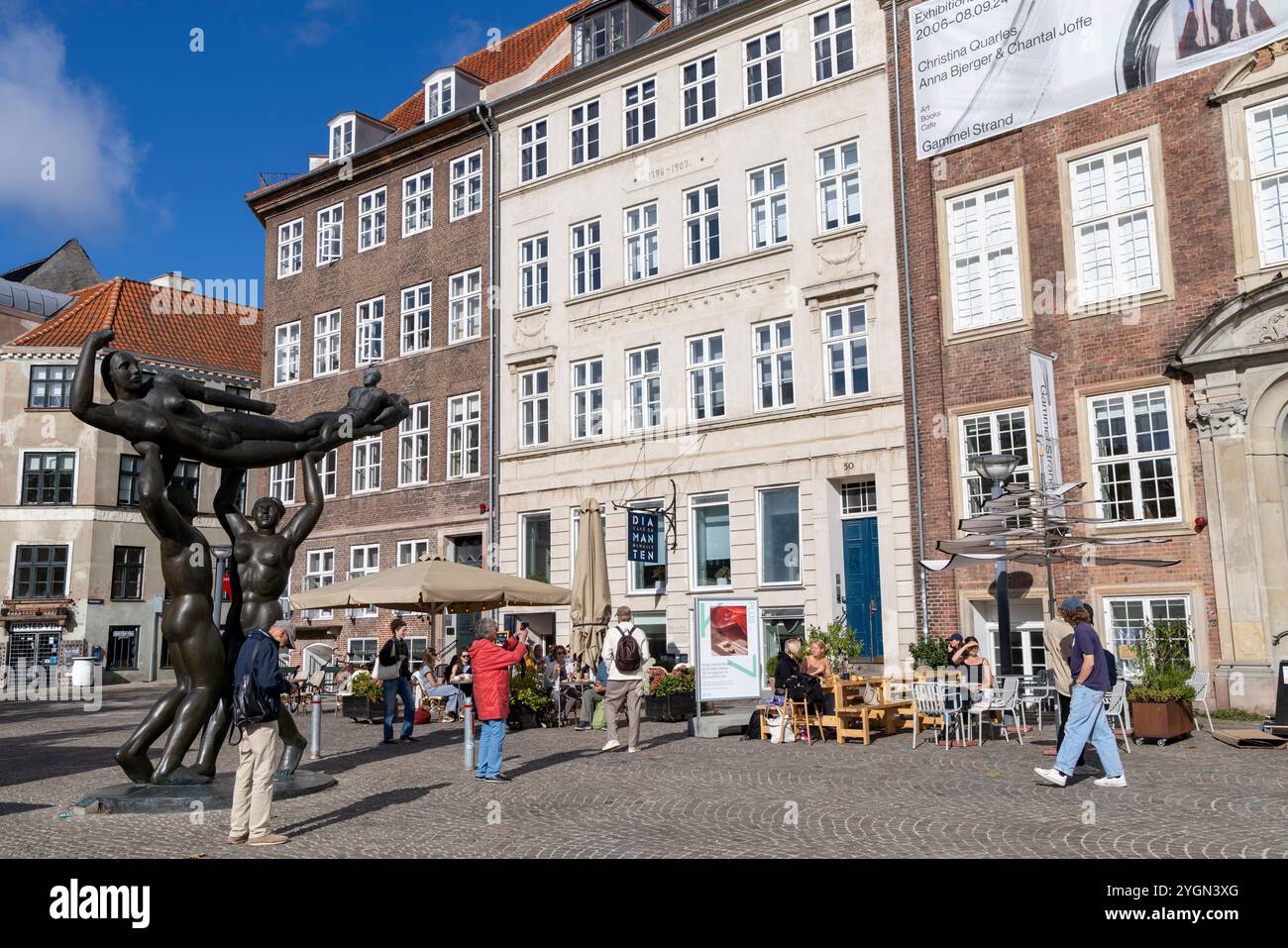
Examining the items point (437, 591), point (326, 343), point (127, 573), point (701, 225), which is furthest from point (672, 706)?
point (127, 573)

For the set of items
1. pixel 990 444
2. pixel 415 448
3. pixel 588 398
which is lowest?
pixel 990 444

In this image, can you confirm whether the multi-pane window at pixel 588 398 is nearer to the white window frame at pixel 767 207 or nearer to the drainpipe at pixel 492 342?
the drainpipe at pixel 492 342

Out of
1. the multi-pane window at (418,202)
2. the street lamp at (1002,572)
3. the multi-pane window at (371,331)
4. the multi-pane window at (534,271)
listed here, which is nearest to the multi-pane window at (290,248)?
the multi-pane window at (371,331)

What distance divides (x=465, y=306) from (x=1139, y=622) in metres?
19.1

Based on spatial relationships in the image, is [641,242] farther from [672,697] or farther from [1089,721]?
[1089,721]

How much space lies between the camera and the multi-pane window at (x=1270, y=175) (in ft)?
59.4

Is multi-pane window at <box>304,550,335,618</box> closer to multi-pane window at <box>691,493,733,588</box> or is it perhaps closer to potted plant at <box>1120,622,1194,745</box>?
multi-pane window at <box>691,493,733,588</box>

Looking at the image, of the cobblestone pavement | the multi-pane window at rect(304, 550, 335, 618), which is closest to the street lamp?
the cobblestone pavement

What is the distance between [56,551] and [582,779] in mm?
35569

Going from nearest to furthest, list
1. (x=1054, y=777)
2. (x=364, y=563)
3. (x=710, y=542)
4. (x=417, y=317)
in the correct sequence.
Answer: (x=1054, y=777), (x=710, y=542), (x=417, y=317), (x=364, y=563)

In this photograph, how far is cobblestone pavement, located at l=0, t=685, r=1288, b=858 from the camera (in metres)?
8.16

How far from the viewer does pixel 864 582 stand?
2280 centimetres

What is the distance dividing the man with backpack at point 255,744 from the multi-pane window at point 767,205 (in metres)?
18.4

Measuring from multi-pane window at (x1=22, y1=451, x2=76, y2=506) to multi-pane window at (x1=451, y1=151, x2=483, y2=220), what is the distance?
20387mm
